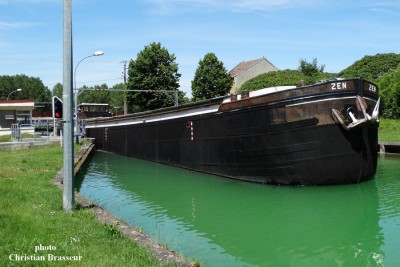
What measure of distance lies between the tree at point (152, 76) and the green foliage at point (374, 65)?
73.9 feet

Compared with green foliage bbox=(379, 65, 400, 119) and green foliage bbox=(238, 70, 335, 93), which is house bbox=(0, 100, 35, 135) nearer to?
green foliage bbox=(238, 70, 335, 93)

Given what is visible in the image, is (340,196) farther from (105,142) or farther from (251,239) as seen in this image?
(105,142)

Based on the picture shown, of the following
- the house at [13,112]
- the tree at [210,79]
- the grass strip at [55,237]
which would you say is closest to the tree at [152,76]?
the tree at [210,79]

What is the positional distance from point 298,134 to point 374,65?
47.4 m

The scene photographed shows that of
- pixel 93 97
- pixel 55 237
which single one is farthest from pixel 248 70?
pixel 93 97

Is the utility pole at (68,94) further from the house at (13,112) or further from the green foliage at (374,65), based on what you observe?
the green foliage at (374,65)

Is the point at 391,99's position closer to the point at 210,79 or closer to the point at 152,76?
the point at 210,79

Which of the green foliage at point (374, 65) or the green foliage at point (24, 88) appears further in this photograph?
the green foliage at point (24, 88)

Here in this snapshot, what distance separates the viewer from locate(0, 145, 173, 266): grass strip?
16.0 ft

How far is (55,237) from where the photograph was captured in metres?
5.72

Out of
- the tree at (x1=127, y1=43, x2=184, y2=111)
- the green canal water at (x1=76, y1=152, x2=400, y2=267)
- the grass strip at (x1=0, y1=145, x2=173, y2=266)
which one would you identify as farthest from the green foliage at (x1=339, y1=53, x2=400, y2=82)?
the grass strip at (x1=0, y1=145, x2=173, y2=266)

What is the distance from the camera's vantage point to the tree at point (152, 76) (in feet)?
135

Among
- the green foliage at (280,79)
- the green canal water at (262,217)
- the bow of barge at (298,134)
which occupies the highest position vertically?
the green foliage at (280,79)

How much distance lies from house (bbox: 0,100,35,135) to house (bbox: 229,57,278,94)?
1010 inches
